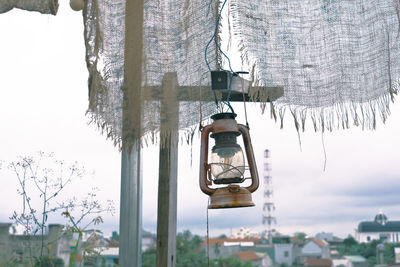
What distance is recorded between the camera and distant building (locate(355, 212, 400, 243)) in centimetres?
247

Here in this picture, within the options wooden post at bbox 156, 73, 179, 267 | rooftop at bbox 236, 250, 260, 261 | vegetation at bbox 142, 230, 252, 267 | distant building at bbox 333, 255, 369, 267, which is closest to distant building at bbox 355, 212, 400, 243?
distant building at bbox 333, 255, 369, 267

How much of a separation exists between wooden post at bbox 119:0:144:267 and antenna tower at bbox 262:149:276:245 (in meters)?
1.13

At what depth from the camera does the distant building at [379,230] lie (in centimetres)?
247

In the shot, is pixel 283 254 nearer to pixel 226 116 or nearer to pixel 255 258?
pixel 255 258

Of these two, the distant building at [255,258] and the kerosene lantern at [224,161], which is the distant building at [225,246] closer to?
the distant building at [255,258]

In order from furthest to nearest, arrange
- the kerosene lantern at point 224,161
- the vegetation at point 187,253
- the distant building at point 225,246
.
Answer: the distant building at point 225,246
the vegetation at point 187,253
the kerosene lantern at point 224,161

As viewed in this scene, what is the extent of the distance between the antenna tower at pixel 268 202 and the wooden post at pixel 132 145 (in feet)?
3.71

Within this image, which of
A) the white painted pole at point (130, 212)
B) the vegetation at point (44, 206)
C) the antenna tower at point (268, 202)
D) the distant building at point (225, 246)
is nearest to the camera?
the white painted pole at point (130, 212)

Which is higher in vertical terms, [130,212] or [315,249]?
[130,212]

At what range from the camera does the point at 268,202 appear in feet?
9.01

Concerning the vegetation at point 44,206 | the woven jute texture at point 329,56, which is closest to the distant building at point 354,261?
the vegetation at point 44,206

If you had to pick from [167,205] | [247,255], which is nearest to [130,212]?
[167,205]

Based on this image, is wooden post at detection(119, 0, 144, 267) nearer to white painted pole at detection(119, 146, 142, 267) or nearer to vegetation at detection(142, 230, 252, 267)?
white painted pole at detection(119, 146, 142, 267)

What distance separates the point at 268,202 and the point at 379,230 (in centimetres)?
65
